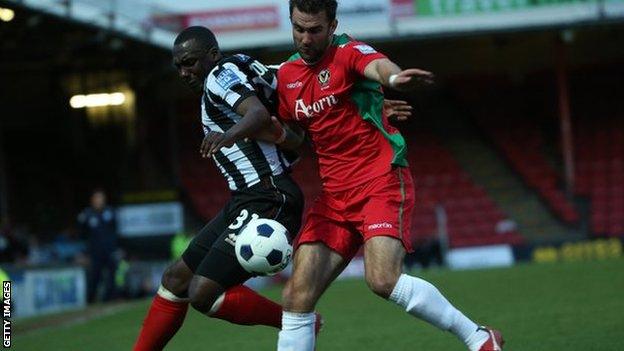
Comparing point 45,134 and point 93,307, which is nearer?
point 93,307

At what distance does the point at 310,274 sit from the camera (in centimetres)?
705

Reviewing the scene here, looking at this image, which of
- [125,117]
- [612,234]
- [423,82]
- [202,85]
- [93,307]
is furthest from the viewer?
[125,117]

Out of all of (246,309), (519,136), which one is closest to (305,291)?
(246,309)

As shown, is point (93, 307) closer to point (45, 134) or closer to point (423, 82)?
point (45, 134)

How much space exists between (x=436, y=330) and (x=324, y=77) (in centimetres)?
381

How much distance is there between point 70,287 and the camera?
61.4 ft

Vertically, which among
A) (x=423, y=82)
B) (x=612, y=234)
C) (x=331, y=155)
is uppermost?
(x=423, y=82)

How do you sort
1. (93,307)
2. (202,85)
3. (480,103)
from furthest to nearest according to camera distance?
(480,103)
(93,307)
(202,85)

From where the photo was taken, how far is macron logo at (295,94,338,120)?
23.3 feet

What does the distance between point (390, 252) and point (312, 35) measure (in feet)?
4.15

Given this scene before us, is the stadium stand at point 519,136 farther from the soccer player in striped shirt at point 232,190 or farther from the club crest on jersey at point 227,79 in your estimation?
the club crest on jersey at point 227,79

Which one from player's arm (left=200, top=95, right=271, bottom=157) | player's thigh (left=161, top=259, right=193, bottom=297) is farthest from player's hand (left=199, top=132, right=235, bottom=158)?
player's thigh (left=161, top=259, right=193, bottom=297)

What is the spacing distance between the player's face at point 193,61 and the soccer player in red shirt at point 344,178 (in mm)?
437

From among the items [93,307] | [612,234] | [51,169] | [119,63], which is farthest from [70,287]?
[612,234]
